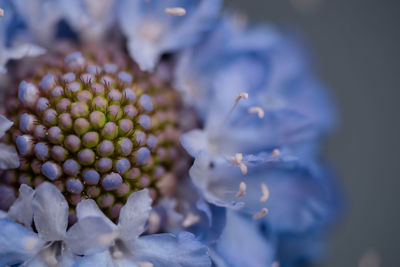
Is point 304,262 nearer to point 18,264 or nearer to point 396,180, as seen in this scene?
point 18,264

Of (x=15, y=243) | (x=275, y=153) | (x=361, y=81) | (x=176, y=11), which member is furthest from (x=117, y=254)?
(x=361, y=81)

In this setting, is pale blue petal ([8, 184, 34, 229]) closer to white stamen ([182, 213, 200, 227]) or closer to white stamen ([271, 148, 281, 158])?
white stamen ([182, 213, 200, 227])

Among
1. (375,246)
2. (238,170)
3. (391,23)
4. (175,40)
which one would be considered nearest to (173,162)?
(238,170)

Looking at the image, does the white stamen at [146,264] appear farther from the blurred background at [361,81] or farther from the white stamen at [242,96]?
the blurred background at [361,81]

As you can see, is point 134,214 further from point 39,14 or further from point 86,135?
point 39,14

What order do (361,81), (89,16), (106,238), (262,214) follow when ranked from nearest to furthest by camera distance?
(106,238) < (262,214) < (89,16) < (361,81)
